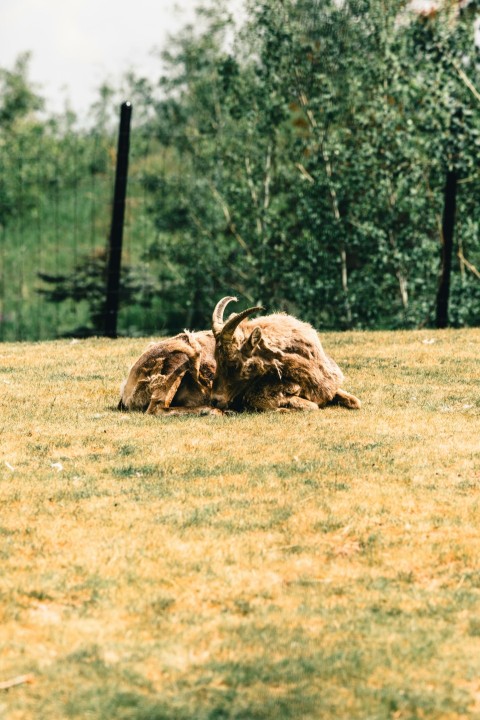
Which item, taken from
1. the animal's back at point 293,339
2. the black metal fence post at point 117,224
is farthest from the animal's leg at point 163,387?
the black metal fence post at point 117,224

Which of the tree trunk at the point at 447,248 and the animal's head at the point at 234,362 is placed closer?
the animal's head at the point at 234,362

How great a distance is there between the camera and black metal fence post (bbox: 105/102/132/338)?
14.6 m

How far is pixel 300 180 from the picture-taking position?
20.6m

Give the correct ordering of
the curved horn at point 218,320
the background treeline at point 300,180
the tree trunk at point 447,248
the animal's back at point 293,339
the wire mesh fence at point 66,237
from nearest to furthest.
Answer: the curved horn at point 218,320, the animal's back at point 293,339, the tree trunk at point 447,248, the background treeline at point 300,180, the wire mesh fence at point 66,237

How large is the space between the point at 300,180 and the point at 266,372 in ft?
39.8

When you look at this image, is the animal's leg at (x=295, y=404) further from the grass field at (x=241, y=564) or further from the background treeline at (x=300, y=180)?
the background treeline at (x=300, y=180)

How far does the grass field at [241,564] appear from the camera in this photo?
13.9ft

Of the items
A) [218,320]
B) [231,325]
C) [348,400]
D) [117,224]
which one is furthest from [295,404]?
[117,224]

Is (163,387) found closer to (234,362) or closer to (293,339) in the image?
(234,362)

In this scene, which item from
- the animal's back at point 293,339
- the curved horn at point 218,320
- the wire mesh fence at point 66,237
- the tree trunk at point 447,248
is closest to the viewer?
the curved horn at point 218,320

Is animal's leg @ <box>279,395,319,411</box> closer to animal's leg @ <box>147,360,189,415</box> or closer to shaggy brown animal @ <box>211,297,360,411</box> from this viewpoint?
shaggy brown animal @ <box>211,297,360,411</box>

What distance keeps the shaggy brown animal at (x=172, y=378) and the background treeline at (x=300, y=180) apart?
8.71 meters

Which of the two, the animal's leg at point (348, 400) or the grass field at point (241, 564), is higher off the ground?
the animal's leg at point (348, 400)

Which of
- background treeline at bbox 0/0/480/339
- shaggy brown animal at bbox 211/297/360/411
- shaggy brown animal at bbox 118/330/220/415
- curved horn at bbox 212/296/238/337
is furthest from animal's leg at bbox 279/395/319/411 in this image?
background treeline at bbox 0/0/480/339
